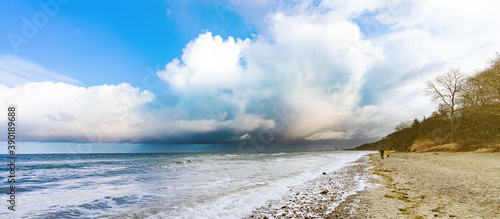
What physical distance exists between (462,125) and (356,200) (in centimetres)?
5137

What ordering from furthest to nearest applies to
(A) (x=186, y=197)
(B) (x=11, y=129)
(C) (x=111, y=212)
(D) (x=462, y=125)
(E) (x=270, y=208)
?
(D) (x=462, y=125) < (A) (x=186, y=197) < (B) (x=11, y=129) < (C) (x=111, y=212) < (E) (x=270, y=208)

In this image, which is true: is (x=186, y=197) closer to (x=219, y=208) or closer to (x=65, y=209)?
(x=219, y=208)

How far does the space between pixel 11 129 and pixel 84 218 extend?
248 inches

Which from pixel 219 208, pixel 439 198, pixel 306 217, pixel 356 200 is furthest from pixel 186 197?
pixel 439 198

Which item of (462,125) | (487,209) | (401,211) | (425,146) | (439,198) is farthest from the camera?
(425,146)

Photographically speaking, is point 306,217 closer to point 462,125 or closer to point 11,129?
point 11,129

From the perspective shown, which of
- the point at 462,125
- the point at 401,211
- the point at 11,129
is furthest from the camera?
the point at 462,125

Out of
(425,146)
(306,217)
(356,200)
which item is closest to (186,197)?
(306,217)

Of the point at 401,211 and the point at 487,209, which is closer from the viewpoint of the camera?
the point at 487,209

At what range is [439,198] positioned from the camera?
857 cm

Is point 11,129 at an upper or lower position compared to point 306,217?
upper

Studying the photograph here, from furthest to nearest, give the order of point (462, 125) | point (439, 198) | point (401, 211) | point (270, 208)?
1. point (462, 125)
2. point (270, 208)
3. point (439, 198)
4. point (401, 211)

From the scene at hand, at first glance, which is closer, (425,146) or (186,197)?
(186,197)

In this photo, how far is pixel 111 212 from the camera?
31.9 ft
